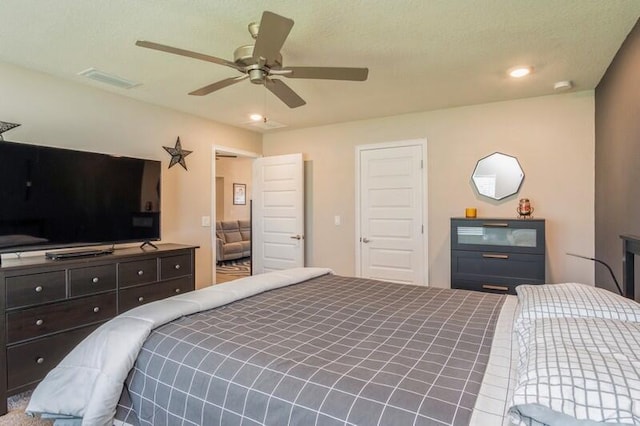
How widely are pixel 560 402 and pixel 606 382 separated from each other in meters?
0.14

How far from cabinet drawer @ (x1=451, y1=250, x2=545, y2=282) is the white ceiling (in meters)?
1.54

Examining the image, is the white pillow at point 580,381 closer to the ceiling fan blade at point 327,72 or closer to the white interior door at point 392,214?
the ceiling fan blade at point 327,72

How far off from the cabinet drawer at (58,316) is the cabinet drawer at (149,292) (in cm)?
8

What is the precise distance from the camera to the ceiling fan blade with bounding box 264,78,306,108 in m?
2.26

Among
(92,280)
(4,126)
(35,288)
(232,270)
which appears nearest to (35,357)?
(35,288)

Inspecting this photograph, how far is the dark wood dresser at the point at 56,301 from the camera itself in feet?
7.43

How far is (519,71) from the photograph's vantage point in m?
2.89

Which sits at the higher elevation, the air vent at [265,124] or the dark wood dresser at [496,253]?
the air vent at [265,124]

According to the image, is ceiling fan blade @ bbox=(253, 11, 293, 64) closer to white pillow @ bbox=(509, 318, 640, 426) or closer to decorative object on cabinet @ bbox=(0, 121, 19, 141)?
white pillow @ bbox=(509, 318, 640, 426)

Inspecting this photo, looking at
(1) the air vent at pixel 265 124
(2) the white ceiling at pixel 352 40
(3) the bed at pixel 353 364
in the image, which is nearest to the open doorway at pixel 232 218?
(1) the air vent at pixel 265 124

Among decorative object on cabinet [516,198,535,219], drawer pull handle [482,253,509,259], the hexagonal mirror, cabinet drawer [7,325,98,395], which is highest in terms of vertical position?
the hexagonal mirror

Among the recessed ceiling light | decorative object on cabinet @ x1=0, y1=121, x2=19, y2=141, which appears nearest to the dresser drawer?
the recessed ceiling light

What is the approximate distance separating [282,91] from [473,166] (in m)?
2.46

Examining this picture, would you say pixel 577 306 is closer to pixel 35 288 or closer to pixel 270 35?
pixel 270 35
